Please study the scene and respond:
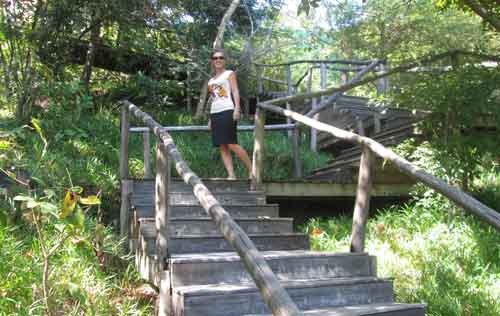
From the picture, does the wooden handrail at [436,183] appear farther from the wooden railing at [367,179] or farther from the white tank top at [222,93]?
the white tank top at [222,93]

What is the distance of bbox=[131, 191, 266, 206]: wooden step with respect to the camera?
4.97 m

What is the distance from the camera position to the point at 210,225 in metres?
4.57

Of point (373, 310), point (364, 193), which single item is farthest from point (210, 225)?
point (373, 310)

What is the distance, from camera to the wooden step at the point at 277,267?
3.50 metres

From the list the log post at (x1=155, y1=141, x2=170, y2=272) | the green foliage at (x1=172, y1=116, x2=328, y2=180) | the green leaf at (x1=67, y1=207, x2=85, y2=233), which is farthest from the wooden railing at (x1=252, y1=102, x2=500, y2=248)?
the green leaf at (x1=67, y1=207, x2=85, y2=233)

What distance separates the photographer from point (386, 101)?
6.61 metres

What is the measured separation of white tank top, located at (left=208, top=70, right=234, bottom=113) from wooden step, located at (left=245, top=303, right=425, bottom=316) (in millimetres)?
2773

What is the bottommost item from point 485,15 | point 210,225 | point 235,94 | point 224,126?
point 210,225

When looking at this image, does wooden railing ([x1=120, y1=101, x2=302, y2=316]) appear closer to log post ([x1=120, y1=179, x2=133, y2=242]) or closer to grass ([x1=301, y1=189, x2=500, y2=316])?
log post ([x1=120, y1=179, x2=133, y2=242])

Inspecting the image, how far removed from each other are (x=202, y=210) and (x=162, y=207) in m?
Answer: 1.21

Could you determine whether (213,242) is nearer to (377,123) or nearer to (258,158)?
(258,158)

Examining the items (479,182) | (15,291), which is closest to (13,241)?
(15,291)

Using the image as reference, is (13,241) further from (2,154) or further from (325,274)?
(325,274)

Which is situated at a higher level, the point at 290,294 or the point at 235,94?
the point at 235,94
